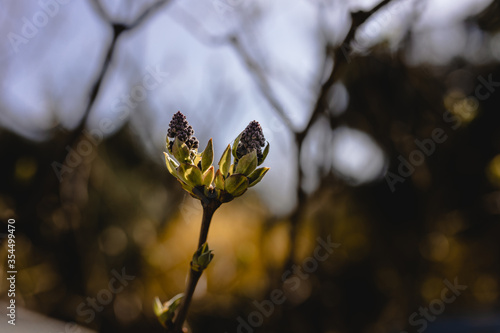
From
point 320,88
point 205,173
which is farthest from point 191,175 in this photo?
point 320,88

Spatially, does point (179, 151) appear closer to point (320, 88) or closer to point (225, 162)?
point (225, 162)

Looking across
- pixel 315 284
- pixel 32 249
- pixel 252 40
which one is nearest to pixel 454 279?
pixel 315 284

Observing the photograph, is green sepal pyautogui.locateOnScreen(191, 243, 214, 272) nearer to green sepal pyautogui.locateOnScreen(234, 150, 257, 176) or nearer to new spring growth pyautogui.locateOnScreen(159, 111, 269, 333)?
new spring growth pyautogui.locateOnScreen(159, 111, 269, 333)

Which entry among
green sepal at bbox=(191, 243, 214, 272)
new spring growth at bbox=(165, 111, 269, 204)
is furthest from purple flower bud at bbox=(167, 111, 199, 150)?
green sepal at bbox=(191, 243, 214, 272)

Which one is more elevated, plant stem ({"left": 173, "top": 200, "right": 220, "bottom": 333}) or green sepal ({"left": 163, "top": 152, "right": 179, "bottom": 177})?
green sepal ({"left": 163, "top": 152, "right": 179, "bottom": 177})

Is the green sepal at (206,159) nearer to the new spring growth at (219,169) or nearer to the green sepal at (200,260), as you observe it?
the new spring growth at (219,169)

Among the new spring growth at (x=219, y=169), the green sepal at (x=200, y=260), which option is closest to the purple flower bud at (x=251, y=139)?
the new spring growth at (x=219, y=169)

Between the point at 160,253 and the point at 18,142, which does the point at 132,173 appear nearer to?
the point at 160,253
